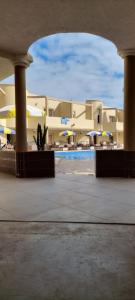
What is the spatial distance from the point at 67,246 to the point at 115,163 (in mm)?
4444

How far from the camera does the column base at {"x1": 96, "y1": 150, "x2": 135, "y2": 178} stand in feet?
21.5

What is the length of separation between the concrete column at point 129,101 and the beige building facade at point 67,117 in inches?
540

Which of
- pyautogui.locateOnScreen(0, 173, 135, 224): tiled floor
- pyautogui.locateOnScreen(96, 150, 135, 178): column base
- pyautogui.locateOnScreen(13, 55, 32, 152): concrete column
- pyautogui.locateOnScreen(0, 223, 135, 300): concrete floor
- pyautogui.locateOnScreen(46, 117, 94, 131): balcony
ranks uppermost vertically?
pyautogui.locateOnScreen(46, 117, 94, 131): balcony

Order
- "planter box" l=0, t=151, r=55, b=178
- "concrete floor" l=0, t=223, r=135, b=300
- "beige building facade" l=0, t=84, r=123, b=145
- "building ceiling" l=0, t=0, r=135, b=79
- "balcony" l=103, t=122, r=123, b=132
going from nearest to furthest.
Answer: "concrete floor" l=0, t=223, r=135, b=300
"building ceiling" l=0, t=0, r=135, b=79
"planter box" l=0, t=151, r=55, b=178
"beige building facade" l=0, t=84, r=123, b=145
"balcony" l=103, t=122, r=123, b=132

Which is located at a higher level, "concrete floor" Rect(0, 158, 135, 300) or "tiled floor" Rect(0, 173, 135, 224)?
"tiled floor" Rect(0, 173, 135, 224)

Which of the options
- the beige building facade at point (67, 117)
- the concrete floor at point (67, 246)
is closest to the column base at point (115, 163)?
the concrete floor at point (67, 246)

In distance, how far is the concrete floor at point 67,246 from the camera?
6.05ft

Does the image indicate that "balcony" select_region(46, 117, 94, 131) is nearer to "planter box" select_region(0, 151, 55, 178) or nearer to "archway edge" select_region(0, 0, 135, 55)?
"planter box" select_region(0, 151, 55, 178)

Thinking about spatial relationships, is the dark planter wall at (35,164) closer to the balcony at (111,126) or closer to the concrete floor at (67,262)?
the concrete floor at (67,262)

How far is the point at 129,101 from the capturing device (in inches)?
257

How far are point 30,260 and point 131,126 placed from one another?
5060mm

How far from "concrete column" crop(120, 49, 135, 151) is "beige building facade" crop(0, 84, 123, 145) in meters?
13.7

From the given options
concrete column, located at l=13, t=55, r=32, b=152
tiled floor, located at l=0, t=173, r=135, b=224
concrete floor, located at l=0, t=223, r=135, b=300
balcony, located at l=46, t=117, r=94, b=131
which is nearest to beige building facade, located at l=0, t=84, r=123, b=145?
balcony, located at l=46, t=117, r=94, b=131

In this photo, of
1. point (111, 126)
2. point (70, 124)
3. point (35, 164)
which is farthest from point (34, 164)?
point (111, 126)
